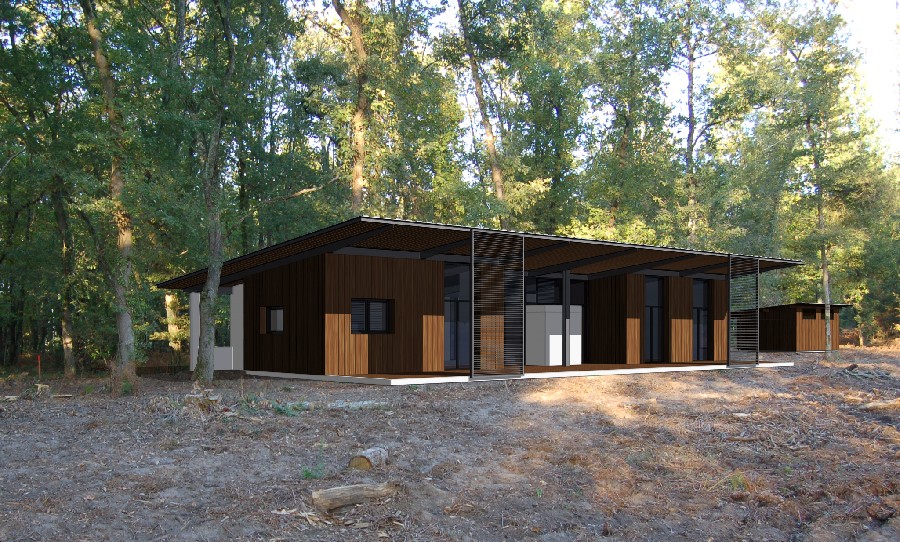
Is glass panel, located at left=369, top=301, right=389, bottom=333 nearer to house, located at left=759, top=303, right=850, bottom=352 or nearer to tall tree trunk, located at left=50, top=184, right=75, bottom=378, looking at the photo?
tall tree trunk, located at left=50, top=184, right=75, bottom=378

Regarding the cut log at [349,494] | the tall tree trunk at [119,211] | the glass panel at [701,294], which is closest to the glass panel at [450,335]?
the tall tree trunk at [119,211]

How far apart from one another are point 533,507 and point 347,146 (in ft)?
49.5

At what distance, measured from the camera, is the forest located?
17844 millimetres

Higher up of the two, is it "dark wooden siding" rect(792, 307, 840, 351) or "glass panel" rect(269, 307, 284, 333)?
"glass panel" rect(269, 307, 284, 333)

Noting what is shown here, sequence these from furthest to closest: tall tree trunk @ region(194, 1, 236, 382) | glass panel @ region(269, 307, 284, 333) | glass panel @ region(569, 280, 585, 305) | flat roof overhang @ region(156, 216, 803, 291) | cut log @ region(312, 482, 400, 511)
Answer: glass panel @ region(569, 280, 585, 305) → tall tree trunk @ region(194, 1, 236, 382) → glass panel @ region(269, 307, 284, 333) → flat roof overhang @ region(156, 216, 803, 291) → cut log @ region(312, 482, 400, 511)

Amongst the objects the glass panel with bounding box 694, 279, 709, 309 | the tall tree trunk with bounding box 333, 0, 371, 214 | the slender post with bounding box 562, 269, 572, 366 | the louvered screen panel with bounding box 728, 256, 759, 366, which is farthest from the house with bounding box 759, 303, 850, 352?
the tall tree trunk with bounding box 333, 0, 371, 214

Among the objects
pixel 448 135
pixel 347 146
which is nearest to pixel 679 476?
pixel 347 146

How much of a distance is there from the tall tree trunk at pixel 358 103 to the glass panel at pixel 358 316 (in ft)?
17.5

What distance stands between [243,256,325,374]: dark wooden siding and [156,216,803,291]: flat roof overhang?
30 centimetres

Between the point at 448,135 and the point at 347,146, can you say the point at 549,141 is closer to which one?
the point at 448,135

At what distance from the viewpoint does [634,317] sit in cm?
2050

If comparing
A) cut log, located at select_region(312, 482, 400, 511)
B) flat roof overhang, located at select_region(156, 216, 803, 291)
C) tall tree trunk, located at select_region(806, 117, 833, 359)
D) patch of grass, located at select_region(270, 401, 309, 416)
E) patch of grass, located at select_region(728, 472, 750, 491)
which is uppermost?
tall tree trunk, located at select_region(806, 117, 833, 359)

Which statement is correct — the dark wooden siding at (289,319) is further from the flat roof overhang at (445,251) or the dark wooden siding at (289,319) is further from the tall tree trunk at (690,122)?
the tall tree trunk at (690,122)

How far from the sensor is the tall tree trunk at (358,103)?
20281 millimetres
